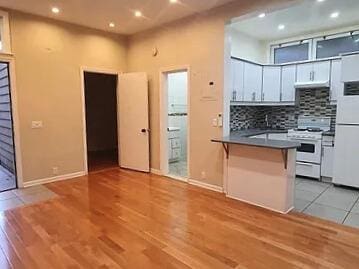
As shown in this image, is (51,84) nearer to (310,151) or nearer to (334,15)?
(310,151)

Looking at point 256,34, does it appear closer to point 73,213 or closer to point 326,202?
point 326,202

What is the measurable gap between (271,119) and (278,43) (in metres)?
1.71

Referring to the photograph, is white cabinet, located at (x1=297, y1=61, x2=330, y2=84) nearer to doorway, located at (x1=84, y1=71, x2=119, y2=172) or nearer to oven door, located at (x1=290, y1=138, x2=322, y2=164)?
oven door, located at (x1=290, y1=138, x2=322, y2=164)

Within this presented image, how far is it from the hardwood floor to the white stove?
1.77 meters

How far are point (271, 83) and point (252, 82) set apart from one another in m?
0.49

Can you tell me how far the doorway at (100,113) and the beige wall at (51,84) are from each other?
2547 mm

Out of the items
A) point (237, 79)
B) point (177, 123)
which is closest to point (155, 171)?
point (177, 123)

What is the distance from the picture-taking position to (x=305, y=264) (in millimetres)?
2234

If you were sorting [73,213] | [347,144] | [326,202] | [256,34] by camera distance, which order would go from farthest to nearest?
[256,34]
[347,144]
[326,202]
[73,213]

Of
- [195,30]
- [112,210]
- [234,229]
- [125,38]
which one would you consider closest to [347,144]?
[234,229]

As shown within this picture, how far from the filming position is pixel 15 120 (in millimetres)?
4195

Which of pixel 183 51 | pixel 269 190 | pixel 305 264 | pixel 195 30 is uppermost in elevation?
pixel 195 30

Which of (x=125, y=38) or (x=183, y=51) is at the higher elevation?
(x=125, y=38)

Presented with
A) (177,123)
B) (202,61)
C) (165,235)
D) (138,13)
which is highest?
(138,13)
